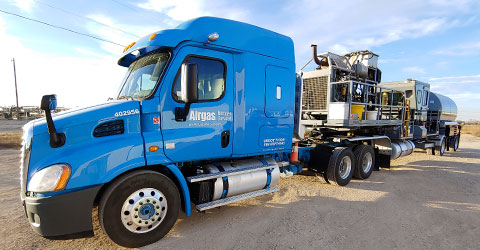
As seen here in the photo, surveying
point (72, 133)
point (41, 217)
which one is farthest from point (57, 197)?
point (72, 133)

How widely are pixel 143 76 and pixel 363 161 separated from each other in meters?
6.39

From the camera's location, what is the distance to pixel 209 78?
375 centimetres

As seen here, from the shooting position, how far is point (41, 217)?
2.66 metres

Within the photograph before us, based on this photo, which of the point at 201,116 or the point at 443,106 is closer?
the point at 201,116

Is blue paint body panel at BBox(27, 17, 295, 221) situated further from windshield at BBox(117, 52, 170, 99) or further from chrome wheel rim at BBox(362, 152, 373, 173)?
chrome wheel rim at BBox(362, 152, 373, 173)

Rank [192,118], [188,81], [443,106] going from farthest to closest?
[443,106] < [192,118] < [188,81]

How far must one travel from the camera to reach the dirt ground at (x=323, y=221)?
3359mm

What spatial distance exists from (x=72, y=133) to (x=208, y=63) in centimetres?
206

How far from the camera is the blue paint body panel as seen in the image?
2852mm

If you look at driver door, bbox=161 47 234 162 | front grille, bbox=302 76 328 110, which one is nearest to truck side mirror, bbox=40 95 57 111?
driver door, bbox=161 47 234 162

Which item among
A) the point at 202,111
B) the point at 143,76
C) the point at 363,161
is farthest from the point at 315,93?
the point at 143,76

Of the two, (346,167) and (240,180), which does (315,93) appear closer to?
(346,167)

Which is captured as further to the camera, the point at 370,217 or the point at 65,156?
the point at 370,217

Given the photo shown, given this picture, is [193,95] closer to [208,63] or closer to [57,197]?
[208,63]
